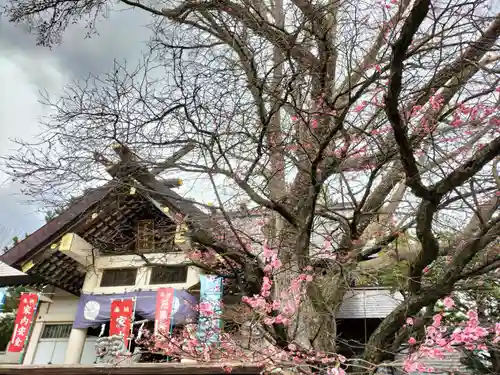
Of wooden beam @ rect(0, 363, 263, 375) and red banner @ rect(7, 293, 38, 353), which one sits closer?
wooden beam @ rect(0, 363, 263, 375)

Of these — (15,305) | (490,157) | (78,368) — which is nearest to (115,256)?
(78,368)

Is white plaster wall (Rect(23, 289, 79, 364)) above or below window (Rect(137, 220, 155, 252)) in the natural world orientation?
below

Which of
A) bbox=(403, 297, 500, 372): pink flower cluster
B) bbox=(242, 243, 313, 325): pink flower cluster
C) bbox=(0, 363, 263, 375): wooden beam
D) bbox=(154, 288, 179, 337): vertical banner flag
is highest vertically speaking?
bbox=(154, 288, 179, 337): vertical banner flag

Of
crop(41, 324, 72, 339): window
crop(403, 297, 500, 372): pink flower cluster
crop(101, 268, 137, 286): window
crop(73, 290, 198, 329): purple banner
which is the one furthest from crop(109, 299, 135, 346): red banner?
crop(403, 297, 500, 372): pink flower cluster

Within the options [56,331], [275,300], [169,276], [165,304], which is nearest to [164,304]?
[165,304]

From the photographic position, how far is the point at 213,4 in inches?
231

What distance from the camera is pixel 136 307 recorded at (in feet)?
33.9

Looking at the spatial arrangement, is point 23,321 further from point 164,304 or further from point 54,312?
point 164,304

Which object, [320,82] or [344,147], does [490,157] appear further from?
[320,82]

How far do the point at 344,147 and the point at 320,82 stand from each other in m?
1.22

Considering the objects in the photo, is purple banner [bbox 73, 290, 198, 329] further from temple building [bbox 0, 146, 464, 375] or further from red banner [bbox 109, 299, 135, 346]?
red banner [bbox 109, 299, 135, 346]

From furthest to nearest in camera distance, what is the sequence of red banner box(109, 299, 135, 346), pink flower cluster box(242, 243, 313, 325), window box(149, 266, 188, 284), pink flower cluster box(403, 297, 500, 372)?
window box(149, 266, 188, 284)
red banner box(109, 299, 135, 346)
pink flower cluster box(242, 243, 313, 325)
pink flower cluster box(403, 297, 500, 372)

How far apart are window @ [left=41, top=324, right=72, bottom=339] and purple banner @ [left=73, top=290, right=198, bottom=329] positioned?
146 cm

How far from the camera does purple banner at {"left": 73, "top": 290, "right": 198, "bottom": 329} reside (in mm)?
9922
